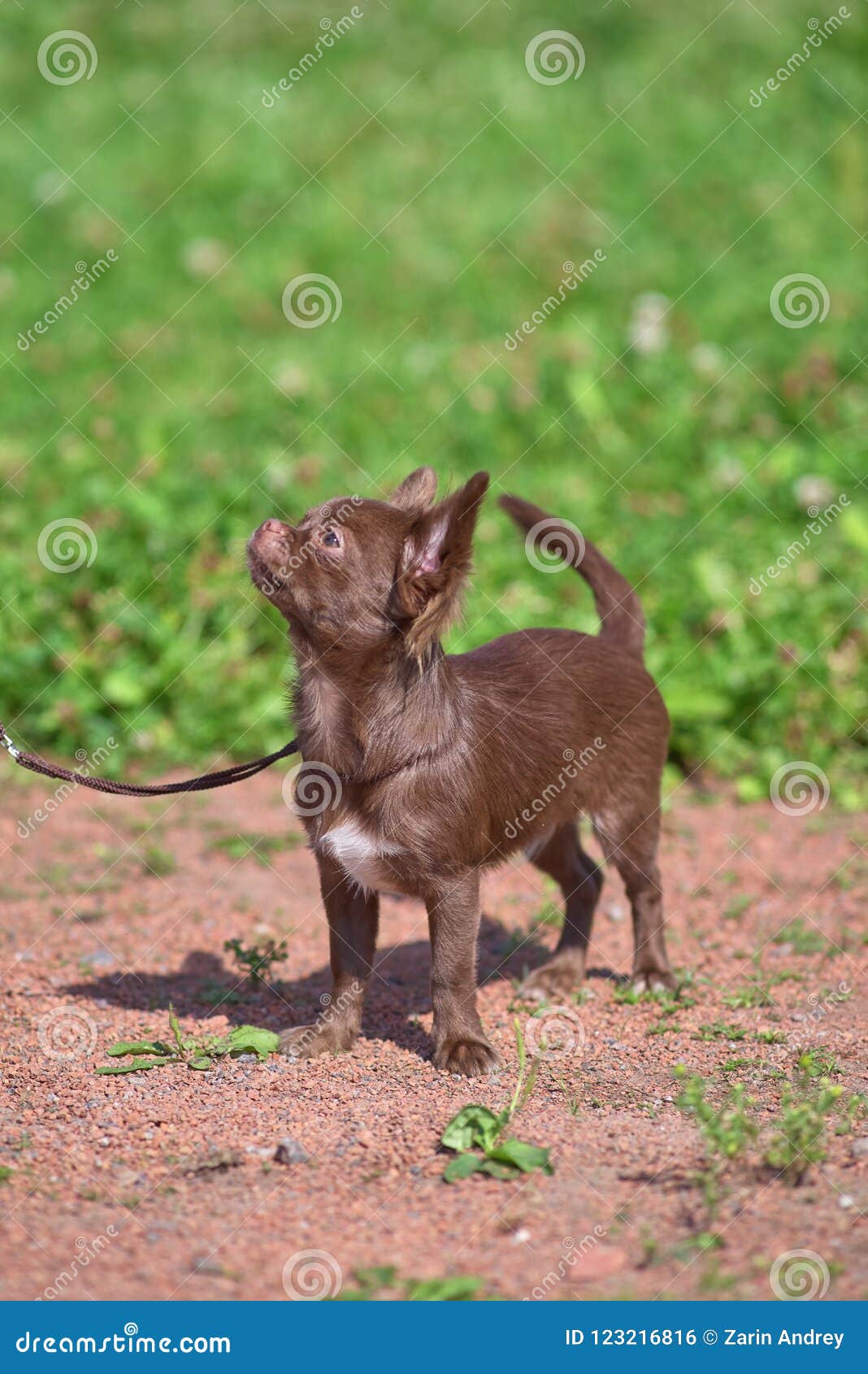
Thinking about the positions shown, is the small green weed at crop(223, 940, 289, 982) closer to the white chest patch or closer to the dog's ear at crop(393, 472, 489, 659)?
the white chest patch

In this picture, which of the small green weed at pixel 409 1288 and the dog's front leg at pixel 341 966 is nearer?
the small green weed at pixel 409 1288

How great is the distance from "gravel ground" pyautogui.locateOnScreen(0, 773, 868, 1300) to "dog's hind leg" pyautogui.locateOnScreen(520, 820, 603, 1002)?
13 centimetres

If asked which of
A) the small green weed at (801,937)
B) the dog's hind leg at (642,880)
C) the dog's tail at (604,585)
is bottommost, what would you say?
the dog's hind leg at (642,880)

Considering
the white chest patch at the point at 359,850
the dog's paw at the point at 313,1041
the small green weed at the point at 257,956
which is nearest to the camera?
the white chest patch at the point at 359,850

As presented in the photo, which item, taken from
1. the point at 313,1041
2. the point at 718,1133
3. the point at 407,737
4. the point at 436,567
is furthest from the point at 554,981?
the point at 436,567

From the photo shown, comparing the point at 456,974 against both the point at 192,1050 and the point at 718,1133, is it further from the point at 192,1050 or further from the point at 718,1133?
the point at 718,1133

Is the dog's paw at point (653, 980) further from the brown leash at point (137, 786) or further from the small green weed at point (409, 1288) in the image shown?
the small green weed at point (409, 1288)

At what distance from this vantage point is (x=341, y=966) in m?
4.53

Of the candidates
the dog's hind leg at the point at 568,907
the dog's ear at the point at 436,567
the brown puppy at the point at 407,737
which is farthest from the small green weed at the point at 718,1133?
the dog's ear at the point at 436,567

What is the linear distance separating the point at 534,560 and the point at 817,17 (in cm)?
829

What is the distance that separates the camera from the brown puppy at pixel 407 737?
416 centimetres

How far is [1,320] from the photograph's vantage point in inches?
421

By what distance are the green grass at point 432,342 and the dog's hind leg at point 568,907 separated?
2.03 meters

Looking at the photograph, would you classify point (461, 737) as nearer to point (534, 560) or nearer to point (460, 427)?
point (534, 560)
